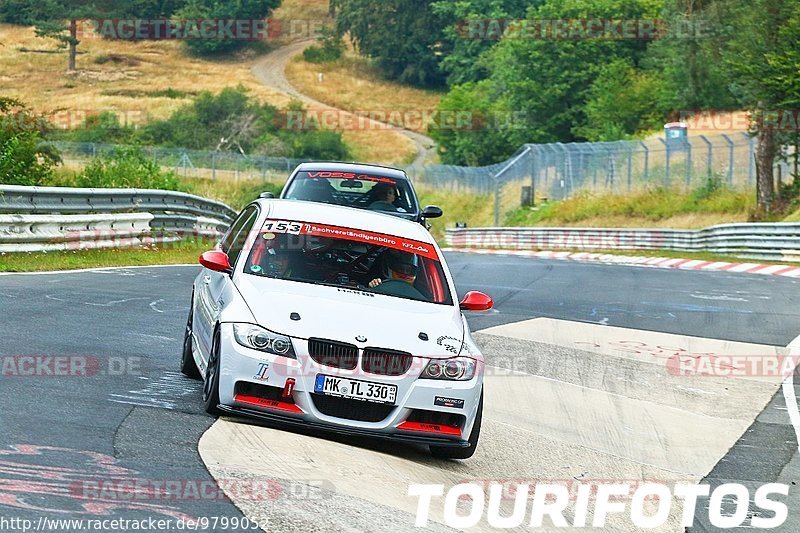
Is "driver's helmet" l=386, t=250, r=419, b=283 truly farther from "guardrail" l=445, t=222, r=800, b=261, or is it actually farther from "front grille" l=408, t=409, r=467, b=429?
"guardrail" l=445, t=222, r=800, b=261

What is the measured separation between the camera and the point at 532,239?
46781 mm

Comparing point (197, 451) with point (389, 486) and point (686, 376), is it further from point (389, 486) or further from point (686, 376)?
point (686, 376)

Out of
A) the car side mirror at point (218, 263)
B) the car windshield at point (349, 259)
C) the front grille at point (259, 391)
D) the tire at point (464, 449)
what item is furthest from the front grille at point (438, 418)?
the car side mirror at point (218, 263)

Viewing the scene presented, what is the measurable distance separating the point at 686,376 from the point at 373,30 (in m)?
128

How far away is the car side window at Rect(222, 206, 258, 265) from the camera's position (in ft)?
30.7

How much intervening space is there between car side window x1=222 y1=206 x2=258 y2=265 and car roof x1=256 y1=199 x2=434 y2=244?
0.14m

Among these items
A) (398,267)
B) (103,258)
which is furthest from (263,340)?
(103,258)

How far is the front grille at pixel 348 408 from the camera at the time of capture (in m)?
7.62

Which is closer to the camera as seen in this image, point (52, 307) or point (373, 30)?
point (52, 307)

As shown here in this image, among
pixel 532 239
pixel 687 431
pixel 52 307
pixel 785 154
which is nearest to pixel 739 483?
pixel 687 431

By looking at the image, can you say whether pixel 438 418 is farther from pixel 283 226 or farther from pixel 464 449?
pixel 283 226

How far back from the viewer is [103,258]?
20.8m

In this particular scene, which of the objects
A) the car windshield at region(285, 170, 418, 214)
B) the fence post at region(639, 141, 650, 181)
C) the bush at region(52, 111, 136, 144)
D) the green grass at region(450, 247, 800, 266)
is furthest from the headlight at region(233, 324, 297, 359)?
the bush at region(52, 111, 136, 144)

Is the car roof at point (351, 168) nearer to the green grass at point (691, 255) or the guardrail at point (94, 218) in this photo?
the guardrail at point (94, 218)
